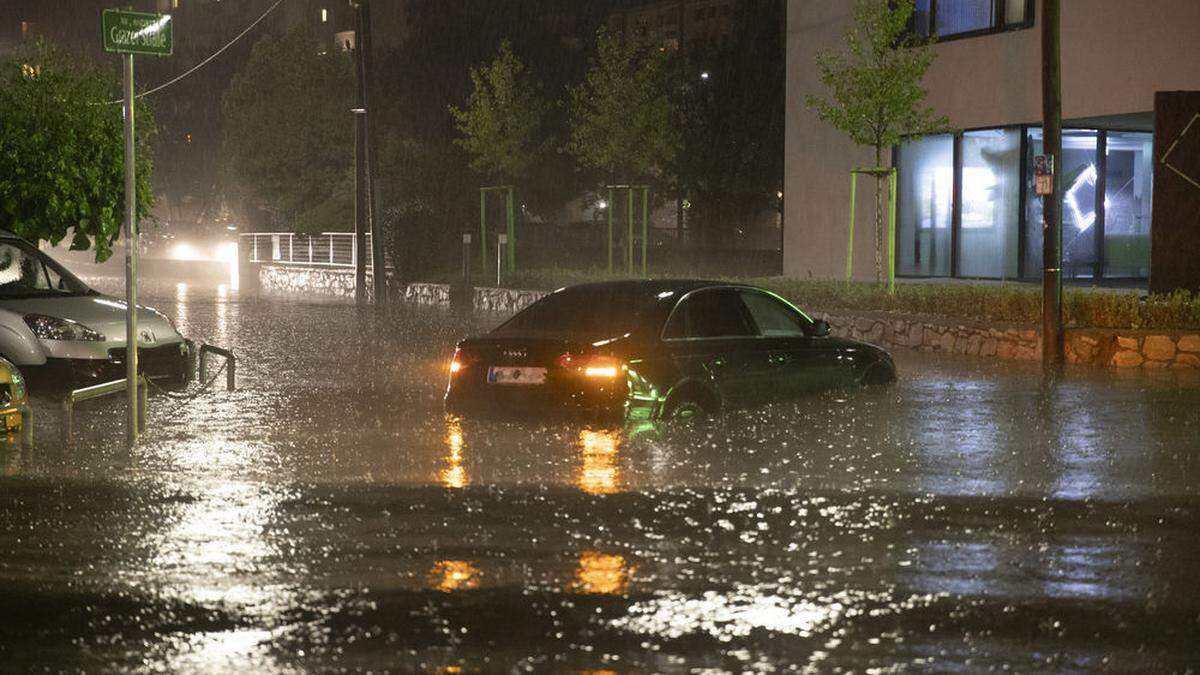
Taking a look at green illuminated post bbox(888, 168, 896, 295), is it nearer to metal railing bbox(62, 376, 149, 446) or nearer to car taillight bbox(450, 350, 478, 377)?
car taillight bbox(450, 350, 478, 377)

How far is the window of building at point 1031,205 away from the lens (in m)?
29.4

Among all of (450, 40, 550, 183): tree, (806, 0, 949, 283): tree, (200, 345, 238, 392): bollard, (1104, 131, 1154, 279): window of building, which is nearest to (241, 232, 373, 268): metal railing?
(450, 40, 550, 183): tree

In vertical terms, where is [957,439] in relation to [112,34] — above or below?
below

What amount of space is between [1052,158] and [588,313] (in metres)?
7.43

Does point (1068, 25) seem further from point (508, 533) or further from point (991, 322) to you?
point (508, 533)

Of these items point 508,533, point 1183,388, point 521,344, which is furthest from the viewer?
point 1183,388

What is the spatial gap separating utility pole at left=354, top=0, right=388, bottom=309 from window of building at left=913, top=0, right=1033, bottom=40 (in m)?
12.4

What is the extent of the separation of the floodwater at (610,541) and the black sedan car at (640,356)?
30cm

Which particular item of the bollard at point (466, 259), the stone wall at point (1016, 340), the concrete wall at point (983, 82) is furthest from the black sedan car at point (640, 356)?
the bollard at point (466, 259)

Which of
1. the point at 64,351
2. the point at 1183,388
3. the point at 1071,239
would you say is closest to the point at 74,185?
the point at 64,351

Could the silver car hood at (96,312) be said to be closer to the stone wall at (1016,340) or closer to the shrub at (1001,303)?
the stone wall at (1016,340)

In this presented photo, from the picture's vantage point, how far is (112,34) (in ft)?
37.4

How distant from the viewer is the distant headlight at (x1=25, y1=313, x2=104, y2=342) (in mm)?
14320

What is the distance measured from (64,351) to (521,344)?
4.71 m
